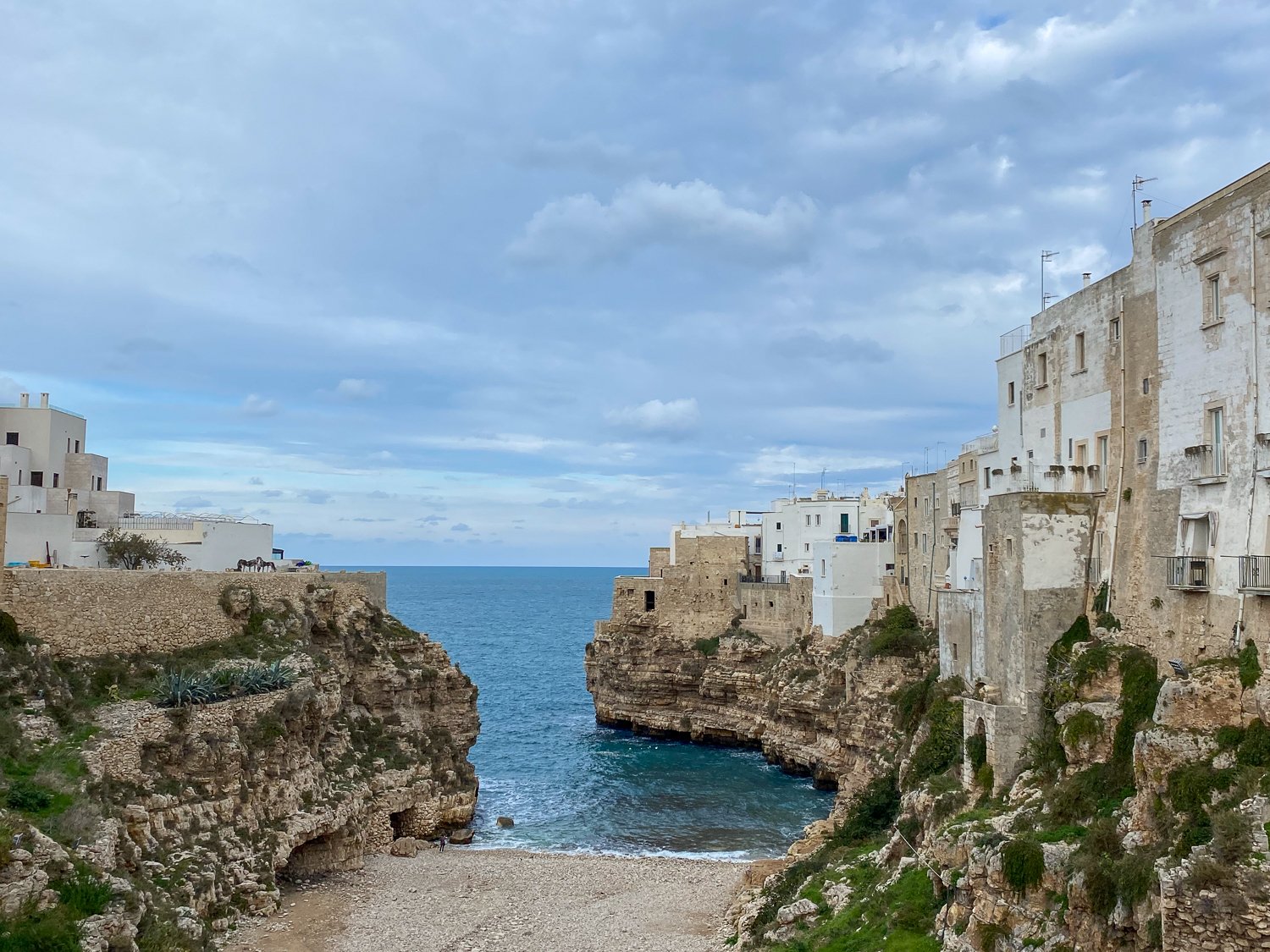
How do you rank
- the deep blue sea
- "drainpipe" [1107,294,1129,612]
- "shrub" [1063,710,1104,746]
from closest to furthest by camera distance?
"shrub" [1063,710,1104,746] < "drainpipe" [1107,294,1129,612] < the deep blue sea

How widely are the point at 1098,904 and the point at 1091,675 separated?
7.08 metres

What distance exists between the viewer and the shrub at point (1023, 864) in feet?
58.8

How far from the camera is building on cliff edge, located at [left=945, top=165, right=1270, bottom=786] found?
1961 centimetres

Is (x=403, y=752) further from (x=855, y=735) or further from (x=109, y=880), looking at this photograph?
(x=855, y=735)

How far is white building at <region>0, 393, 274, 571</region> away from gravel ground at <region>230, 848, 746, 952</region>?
1390 cm

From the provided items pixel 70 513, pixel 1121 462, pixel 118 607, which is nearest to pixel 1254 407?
pixel 1121 462

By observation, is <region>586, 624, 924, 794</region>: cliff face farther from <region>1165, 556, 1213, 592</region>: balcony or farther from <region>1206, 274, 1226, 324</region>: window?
<region>1206, 274, 1226, 324</region>: window

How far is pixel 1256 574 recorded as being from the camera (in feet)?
61.6

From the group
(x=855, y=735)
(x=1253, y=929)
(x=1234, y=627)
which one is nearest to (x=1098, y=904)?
(x=1253, y=929)

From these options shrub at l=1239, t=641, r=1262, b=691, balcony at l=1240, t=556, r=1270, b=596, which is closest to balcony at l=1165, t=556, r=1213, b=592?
balcony at l=1240, t=556, r=1270, b=596

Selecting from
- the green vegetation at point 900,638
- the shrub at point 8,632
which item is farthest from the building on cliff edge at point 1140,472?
the shrub at point 8,632

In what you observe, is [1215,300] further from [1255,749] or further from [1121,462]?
[1255,749]

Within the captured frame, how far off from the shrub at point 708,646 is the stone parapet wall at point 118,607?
33313 millimetres

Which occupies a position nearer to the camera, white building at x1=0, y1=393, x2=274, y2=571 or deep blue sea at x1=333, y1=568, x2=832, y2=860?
white building at x1=0, y1=393, x2=274, y2=571
